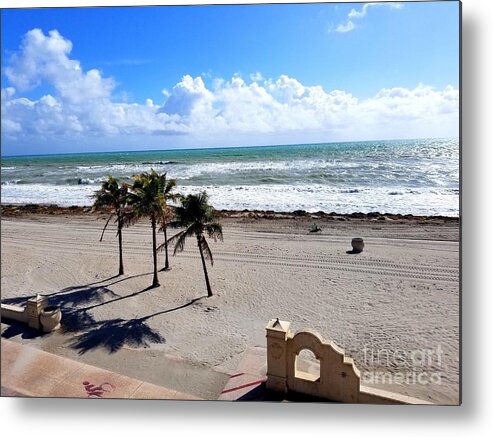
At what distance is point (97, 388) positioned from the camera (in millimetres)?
5555

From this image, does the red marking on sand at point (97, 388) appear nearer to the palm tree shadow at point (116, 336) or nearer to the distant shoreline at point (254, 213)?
the palm tree shadow at point (116, 336)

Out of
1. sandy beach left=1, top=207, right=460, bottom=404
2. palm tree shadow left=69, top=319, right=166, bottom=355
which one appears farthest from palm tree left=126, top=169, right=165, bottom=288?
palm tree shadow left=69, top=319, right=166, bottom=355

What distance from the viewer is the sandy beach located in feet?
21.3

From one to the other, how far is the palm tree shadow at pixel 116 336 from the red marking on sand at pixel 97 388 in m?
1.32

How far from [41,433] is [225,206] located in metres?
17.5

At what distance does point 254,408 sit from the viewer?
5.12 meters

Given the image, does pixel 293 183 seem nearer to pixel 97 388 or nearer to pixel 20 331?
pixel 20 331

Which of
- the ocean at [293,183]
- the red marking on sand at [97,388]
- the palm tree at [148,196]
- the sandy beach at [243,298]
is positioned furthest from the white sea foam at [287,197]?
the red marking on sand at [97,388]

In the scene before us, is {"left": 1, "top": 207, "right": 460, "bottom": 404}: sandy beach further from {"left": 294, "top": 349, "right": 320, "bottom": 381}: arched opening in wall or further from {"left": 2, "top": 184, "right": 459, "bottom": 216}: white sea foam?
{"left": 2, "top": 184, "right": 459, "bottom": 216}: white sea foam

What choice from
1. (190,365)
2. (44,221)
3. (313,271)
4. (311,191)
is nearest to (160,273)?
(313,271)

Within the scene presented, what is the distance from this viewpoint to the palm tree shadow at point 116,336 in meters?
7.20

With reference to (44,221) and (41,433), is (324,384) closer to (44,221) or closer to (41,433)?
(41,433)

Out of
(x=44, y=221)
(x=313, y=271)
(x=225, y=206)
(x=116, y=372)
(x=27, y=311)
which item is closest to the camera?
(x=116, y=372)

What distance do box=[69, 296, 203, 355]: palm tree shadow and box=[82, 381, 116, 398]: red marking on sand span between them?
1318 millimetres
